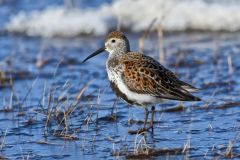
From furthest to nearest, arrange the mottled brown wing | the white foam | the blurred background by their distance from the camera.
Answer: the white foam
the mottled brown wing
the blurred background

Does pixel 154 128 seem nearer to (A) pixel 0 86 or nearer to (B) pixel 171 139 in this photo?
(B) pixel 171 139

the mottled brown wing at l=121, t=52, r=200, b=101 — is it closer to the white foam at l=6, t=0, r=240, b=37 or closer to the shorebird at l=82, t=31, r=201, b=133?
the shorebird at l=82, t=31, r=201, b=133

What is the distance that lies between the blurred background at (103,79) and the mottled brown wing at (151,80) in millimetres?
439

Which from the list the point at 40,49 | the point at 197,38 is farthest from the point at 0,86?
the point at 197,38

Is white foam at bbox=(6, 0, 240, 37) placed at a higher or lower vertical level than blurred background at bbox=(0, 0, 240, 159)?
higher

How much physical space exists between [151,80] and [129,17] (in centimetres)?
806

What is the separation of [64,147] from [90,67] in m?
4.72

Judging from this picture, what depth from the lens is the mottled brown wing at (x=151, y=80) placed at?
7777 mm

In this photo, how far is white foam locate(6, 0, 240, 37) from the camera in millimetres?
14836

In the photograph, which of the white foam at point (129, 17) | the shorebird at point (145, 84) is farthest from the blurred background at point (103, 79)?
the shorebird at point (145, 84)

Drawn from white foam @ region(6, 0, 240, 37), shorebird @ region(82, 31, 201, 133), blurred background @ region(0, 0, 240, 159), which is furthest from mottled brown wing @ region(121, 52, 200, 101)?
white foam @ region(6, 0, 240, 37)

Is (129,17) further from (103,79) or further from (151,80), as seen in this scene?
(151,80)

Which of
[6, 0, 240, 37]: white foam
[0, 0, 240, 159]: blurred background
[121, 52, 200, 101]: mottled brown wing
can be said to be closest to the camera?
[0, 0, 240, 159]: blurred background

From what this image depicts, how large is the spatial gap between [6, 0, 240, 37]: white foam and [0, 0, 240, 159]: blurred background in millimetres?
23
